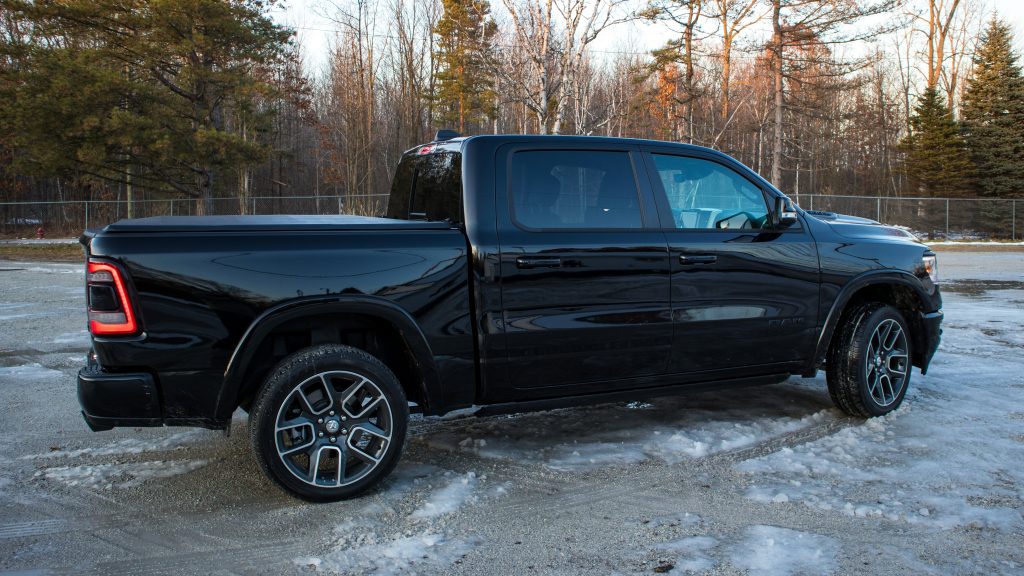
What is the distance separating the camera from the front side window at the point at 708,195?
15.1 ft

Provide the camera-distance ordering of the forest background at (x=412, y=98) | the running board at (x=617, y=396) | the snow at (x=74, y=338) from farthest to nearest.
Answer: the forest background at (x=412, y=98), the snow at (x=74, y=338), the running board at (x=617, y=396)

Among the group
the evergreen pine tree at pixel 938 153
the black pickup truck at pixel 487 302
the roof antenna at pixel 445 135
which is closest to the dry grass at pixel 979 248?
the evergreen pine tree at pixel 938 153

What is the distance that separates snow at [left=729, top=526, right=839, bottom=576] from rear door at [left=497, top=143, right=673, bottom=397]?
131 cm

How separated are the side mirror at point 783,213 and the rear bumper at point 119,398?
3799 millimetres

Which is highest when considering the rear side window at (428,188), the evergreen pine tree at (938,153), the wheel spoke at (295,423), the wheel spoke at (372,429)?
the evergreen pine tree at (938,153)

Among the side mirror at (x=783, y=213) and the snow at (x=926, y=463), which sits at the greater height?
the side mirror at (x=783, y=213)

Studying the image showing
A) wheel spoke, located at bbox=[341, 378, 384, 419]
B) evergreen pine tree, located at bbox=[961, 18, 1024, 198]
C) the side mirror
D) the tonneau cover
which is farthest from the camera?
evergreen pine tree, located at bbox=[961, 18, 1024, 198]

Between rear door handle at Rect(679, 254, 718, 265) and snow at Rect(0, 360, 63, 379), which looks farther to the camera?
snow at Rect(0, 360, 63, 379)

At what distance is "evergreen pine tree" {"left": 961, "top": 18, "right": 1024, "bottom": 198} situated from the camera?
1478 inches

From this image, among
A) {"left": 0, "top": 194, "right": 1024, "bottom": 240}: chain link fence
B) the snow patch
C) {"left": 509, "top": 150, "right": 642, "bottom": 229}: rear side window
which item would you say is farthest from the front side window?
{"left": 0, "top": 194, "right": 1024, "bottom": 240}: chain link fence

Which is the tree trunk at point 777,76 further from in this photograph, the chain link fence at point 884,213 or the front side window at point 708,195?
the front side window at point 708,195

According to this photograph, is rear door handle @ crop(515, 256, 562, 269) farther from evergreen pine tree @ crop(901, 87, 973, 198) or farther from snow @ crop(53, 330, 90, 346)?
evergreen pine tree @ crop(901, 87, 973, 198)

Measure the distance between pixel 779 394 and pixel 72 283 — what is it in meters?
14.1

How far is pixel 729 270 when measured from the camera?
4613mm
